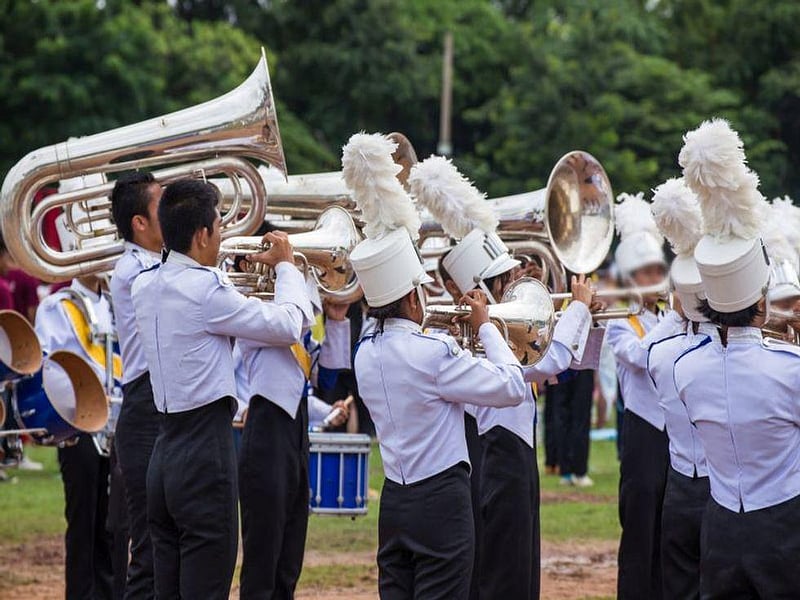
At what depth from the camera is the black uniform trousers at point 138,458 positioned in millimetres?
6500

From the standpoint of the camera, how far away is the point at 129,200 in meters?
6.70

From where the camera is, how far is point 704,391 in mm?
5289

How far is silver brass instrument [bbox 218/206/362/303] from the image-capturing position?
252 inches

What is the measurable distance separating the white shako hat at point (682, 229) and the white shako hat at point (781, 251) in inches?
13.7

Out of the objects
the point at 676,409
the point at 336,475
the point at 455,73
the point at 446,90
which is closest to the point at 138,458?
the point at 336,475

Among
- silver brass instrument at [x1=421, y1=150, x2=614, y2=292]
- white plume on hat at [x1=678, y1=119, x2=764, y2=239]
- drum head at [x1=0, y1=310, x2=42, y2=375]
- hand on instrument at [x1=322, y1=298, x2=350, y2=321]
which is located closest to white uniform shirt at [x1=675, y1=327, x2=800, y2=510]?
white plume on hat at [x1=678, y1=119, x2=764, y2=239]

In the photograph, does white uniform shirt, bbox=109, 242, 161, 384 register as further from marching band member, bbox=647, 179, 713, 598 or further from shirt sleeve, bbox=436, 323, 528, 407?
marching band member, bbox=647, 179, 713, 598

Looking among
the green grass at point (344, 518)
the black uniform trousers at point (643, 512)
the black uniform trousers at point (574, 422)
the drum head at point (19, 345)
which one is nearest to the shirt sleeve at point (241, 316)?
the drum head at point (19, 345)

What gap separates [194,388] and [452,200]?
1694mm

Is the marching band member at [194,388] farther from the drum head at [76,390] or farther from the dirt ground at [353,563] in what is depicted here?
the dirt ground at [353,563]

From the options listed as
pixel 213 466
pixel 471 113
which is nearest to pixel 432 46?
pixel 471 113

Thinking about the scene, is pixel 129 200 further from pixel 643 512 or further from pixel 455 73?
pixel 455 73

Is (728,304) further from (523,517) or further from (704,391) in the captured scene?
(523,517)

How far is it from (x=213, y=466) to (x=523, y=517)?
5.53 feet
